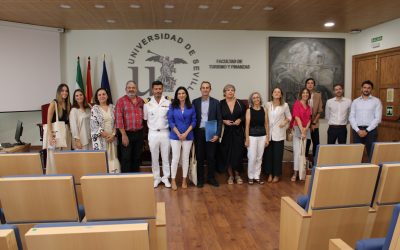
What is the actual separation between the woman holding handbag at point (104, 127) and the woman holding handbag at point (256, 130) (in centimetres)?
208

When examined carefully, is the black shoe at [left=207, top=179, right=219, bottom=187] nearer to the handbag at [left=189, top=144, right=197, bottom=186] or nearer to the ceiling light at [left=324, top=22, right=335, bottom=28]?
the handbag at [left=189, top=144, right=197, bottom=186]

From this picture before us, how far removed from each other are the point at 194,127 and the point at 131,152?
41.4 inches

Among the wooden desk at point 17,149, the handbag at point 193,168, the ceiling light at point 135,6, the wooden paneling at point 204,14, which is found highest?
the wooden paneling at point 204,14

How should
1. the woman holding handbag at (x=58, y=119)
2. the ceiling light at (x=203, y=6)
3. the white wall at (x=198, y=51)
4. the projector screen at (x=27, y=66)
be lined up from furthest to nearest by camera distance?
the white wall at (x=198, y=51) < the projector screen at (x=27, y=66) < the ceiling light at (x=203, y=6) < the woman holding handbag at (x=58, y=119)

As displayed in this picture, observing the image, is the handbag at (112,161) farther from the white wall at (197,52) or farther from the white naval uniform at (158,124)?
the white wall at (197,52)

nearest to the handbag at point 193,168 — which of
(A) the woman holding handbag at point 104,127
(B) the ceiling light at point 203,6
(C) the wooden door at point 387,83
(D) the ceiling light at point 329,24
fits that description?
(A) the woman holding handbag at point 104,127

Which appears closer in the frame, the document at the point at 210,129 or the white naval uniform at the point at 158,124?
the white naval uniform at the point at 158,124

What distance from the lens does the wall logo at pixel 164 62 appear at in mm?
7438

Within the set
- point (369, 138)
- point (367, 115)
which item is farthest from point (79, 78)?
point (369, 138)

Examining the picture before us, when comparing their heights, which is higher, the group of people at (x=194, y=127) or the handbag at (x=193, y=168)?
the group of people at (x=194, y=127)

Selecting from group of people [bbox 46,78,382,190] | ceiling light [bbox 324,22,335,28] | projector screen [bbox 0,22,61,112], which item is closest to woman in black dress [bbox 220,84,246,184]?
group of people [bbox 46,78,382,190]

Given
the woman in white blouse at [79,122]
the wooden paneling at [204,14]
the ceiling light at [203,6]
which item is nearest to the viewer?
the woman in white blouse at [79,122]

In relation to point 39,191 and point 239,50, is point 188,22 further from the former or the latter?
point 39,191

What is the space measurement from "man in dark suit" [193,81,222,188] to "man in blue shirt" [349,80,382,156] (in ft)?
7.97
